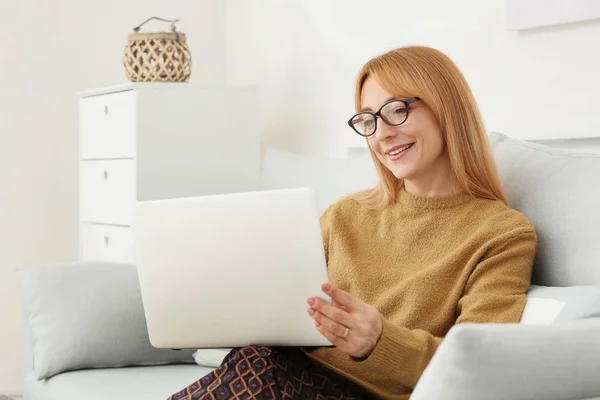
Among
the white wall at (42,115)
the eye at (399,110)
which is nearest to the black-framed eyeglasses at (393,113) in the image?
the eye at (399,110)

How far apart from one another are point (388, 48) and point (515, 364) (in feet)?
5.68

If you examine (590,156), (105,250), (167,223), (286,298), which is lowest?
(105,250)

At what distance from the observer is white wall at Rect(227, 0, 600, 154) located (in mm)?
2100

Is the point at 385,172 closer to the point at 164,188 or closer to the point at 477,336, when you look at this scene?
the point at 477,336

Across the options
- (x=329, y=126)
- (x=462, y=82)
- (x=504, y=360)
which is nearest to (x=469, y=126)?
(x=462, y=82)

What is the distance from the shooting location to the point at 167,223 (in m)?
1.45

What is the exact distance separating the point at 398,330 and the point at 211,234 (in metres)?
0.32

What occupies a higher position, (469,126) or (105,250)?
(469,126)

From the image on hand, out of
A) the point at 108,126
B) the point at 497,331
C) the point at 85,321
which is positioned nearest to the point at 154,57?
the point at 108,126

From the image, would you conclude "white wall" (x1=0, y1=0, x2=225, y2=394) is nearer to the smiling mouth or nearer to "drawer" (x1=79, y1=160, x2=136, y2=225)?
"drawer" (x1=79, y1=160, x2=136, y2=225)

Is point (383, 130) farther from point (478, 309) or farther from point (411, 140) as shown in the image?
point (478, 309)

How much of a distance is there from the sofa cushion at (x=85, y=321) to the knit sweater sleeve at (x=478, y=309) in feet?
2.15

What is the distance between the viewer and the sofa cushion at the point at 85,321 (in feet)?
6.59

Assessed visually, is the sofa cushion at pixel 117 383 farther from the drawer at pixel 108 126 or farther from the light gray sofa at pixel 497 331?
the drawer at pixel 108 126
